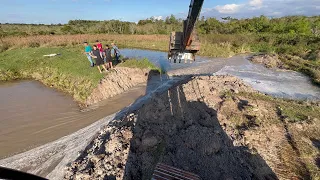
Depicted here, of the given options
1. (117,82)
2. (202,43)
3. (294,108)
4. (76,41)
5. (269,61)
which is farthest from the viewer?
(76,41)

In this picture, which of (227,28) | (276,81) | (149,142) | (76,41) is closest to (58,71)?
(149,142)

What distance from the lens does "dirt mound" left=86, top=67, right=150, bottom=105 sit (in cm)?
984

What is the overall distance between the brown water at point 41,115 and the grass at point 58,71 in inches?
25.3

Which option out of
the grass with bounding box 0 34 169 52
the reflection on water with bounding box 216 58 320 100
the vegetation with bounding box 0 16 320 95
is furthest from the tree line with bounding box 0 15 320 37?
the reflection on water with bounding box 216 58 320 100

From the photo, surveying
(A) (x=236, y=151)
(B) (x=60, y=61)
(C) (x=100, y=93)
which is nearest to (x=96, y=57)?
(C) (x=100, y=93)

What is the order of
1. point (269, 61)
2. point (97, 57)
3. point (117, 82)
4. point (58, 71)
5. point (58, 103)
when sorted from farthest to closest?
1. point (269, 61)
2. point (58, 71)
3. point (97, 57)
4. point (117, 82)
5. point (58, 103)

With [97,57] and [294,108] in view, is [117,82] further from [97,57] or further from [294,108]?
[294,108]

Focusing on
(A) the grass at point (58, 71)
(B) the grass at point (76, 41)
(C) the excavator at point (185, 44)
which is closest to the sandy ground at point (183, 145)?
(C) the excavator at point (185, 44)

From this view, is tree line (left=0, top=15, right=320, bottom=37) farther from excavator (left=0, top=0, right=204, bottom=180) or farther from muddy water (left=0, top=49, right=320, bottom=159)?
excavator (left=0, top=0, right=204, bottom=180)

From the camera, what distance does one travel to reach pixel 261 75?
14.0 meters

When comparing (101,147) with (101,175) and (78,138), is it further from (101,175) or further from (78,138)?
(78,138)

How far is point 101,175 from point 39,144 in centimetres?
337

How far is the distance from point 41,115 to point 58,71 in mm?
5209

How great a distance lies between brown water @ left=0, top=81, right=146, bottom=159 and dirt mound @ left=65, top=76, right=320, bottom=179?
2.12 meters
